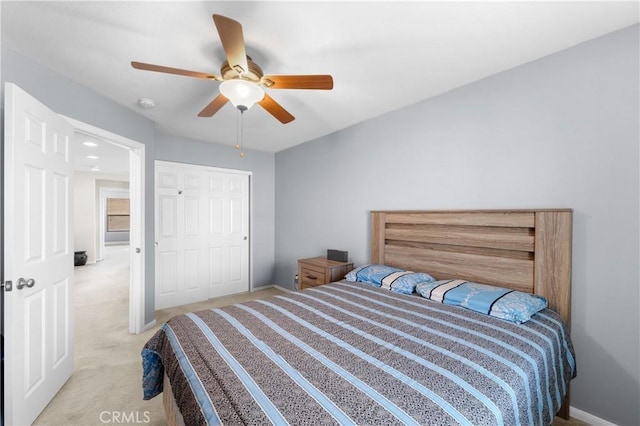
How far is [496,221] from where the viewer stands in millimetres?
2064

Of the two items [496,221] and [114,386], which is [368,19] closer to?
[496,221]

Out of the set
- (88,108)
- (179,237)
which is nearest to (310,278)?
(179,237)

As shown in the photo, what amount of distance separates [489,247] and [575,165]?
763 millimetres

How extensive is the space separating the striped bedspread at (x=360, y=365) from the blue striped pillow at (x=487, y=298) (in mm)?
56

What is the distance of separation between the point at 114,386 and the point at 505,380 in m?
2.63

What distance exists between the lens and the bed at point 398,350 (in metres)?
0.94

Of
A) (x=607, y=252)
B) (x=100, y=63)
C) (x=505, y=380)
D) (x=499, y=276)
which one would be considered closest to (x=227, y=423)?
(x=505, y=380)

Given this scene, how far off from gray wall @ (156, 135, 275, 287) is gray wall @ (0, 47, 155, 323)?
98 centimetres

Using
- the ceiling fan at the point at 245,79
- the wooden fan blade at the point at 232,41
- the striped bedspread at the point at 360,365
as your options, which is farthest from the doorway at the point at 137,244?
the wooden fan blade at the point at 232,41

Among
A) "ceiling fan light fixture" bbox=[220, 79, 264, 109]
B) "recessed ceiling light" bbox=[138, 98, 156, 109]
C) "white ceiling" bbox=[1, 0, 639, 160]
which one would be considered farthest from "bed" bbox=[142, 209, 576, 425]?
"recessed ceiling light" bbox=[138, 98, 156, 109]

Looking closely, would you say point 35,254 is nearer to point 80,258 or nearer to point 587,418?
point 587,418

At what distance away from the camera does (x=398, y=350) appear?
129cm

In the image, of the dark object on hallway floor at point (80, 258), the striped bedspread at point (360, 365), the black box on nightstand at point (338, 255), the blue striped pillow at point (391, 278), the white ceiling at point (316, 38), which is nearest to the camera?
the striped bedspread at point (360, 365)
